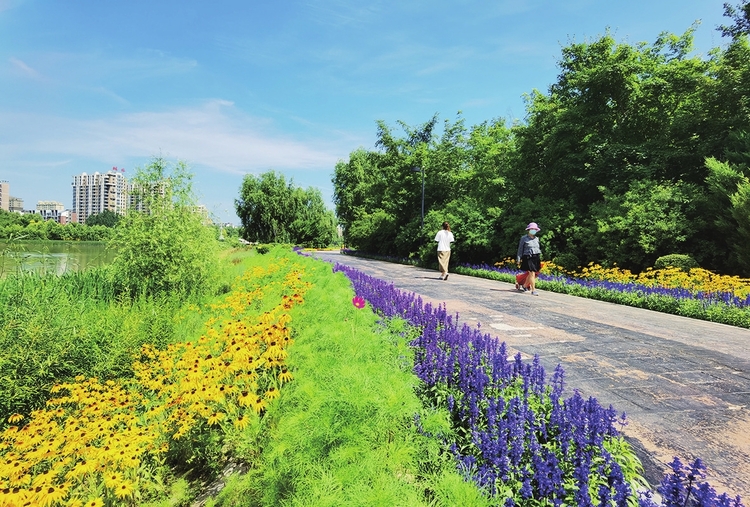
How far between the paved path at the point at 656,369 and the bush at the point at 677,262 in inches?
168

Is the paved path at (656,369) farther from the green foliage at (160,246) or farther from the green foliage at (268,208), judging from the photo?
the green foliage at (268,208)

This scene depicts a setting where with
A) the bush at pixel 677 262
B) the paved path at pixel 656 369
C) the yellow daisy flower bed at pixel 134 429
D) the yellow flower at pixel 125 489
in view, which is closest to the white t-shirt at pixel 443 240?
the paved path at pixel 656 369

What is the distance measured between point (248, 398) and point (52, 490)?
1175 millimetres

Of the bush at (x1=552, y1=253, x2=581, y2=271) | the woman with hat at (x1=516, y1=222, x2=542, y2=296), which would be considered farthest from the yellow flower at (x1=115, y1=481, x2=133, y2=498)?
the bush at (x1=552, y1=253, x2=581, y2=271)

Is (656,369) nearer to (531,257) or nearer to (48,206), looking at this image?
(531,257)

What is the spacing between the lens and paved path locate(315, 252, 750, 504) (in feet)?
7.91

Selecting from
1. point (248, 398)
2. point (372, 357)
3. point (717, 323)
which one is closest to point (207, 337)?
point (248, 398)

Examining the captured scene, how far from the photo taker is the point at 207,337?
4.50 metres

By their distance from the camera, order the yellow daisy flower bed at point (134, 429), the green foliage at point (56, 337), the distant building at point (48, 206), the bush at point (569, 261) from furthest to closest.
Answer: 1. the distant building at point (48, 206)
2. the bush at point (569, 261)
3. the green foliage at point (56, 337)
4. the yellow daisy flower bed at point (134, 429)

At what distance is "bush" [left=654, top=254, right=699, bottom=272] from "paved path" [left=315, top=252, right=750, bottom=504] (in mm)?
4271

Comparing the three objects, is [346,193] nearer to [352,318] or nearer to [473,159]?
[473,159]

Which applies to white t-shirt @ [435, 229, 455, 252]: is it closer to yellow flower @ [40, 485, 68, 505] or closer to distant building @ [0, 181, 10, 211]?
yellow flower @ [40, 485, 68, 505]

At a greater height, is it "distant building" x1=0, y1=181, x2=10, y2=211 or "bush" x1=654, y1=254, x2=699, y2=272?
"distant building" x1=0, y1=181, x2=10, y2=211

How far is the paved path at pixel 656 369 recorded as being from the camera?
95.0 inches
